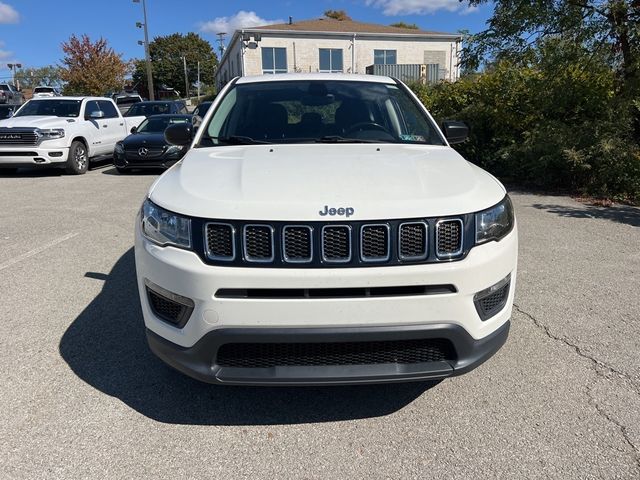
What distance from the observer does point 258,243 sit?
2254 millimetres

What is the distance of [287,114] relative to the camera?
380cm

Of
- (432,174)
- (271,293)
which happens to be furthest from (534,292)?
(271,293)

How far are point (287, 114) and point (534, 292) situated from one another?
251 centimetres

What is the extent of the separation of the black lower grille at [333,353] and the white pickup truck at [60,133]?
1066 centimetres

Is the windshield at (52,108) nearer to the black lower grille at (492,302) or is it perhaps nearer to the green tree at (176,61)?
the black lower grille at (492,302)

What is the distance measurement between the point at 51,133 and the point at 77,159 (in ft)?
2.76

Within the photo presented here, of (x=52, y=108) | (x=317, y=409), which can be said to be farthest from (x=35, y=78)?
(x=317, y=409)

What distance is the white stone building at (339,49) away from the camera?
35844 mm

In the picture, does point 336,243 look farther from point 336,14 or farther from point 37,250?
point 336,14

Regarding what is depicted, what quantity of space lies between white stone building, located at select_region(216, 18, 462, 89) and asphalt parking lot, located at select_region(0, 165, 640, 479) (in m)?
34.0

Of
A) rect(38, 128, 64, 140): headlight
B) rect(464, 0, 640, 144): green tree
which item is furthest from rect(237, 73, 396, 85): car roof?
rect(38, 128, 64, 140): headlight

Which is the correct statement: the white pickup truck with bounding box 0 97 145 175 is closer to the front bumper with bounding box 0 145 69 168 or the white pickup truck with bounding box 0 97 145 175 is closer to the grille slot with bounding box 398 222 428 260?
the front bumper with bounding box 0 145 69 168

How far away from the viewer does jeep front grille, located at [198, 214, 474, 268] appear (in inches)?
88.0

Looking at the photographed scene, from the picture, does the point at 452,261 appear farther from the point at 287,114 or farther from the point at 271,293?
the point at 287,114
